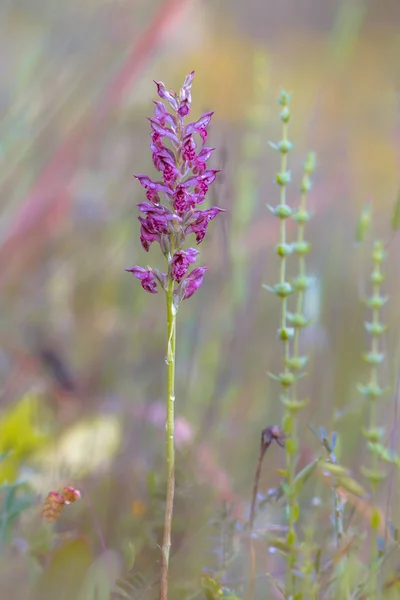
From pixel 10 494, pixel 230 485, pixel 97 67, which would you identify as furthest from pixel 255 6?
pixel 10 494

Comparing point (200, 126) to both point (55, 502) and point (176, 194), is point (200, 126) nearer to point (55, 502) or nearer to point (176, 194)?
point (176, 194)

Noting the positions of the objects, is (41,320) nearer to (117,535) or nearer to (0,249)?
(0,249)

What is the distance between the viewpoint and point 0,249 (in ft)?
2.53

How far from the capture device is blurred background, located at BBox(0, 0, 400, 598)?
0.62 m

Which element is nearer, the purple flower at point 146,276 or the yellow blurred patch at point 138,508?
the purple flower at point 146,276

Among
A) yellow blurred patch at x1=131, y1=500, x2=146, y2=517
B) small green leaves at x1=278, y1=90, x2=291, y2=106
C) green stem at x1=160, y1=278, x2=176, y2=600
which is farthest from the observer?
yellow blurred patch at x1=131, y1=500, x2=146, y2=517

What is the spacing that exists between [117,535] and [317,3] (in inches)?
49.0

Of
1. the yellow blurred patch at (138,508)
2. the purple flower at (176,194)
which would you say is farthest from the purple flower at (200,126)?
the yellow blurred patch at (138,508)

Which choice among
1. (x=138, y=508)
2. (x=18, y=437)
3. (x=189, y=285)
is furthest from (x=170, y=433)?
(x=18, y=437)

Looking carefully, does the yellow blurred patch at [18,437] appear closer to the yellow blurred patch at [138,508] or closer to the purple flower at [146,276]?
the yellow blurred patch at [138,508]

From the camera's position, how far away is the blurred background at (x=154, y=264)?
619 millimetres

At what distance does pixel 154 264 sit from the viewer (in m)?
0.80

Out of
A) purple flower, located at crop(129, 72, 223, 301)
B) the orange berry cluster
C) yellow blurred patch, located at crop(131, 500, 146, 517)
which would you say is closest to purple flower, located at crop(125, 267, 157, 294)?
purple flower, located at crop(129, 72, 223, 301)

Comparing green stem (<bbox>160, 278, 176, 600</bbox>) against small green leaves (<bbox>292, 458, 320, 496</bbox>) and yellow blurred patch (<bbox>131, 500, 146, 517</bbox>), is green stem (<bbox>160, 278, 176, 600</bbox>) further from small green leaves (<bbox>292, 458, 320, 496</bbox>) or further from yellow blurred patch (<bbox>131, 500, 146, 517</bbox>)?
yellow blurred patch (<bbox>131, 500, 146, 517</bbox>)
